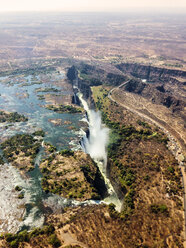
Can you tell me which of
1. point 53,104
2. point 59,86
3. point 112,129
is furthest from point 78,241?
point 59,86

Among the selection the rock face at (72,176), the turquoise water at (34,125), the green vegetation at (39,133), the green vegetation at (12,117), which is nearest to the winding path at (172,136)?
the rock face at (72,176)

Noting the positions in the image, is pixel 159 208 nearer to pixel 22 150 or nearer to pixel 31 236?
pixel 31 236

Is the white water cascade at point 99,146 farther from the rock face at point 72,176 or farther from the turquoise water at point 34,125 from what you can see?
the turquoise water at point 34,125

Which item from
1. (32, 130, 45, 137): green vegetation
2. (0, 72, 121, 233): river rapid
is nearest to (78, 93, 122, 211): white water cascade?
(0, 72, 121, 233): river rapid

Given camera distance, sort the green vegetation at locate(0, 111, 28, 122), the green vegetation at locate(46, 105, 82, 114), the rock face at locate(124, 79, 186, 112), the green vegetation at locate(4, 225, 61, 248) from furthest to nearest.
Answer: the rock face at locate(124, 79, 186, 112) < the green vegetation at locate(46, 105, 82, 114) < the green vegetation at locate(0, 111, 28, 122) < the green vegetation at locate(4, 225, 61, 248)

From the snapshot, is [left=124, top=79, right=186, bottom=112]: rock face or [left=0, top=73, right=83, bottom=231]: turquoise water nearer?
[left=0, top=73, right=83, bottom=231]: turquoise water

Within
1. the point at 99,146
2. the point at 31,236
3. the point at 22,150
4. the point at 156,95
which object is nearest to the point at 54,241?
the point at 31,236

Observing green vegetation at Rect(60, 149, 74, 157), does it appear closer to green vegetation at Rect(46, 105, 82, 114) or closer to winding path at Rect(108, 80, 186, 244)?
winding path at Rect(108, 80, 186, 244)

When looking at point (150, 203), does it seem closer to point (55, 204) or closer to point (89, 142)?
point (55, 204)
